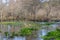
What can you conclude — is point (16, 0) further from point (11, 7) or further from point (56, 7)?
point (56, 7)

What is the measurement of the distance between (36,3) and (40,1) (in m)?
0.49

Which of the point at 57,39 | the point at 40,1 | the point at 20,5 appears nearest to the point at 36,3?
the point at 40,1

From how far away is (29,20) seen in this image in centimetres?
1730

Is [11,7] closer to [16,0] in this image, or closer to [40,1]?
[16,0]

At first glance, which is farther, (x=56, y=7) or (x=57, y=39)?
(x=56, y=7)

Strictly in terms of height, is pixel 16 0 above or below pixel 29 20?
above

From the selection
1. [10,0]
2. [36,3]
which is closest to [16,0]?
[10,0]

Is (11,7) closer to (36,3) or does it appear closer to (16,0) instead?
(16,0)

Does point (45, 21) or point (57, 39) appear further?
point (45, 21)

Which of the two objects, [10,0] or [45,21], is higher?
[10,0]

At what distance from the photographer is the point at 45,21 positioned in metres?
17.3

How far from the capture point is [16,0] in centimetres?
1805

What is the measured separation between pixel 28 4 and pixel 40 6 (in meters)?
1.16

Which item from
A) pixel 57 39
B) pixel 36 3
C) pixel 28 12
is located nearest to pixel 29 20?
pixel 28 12
